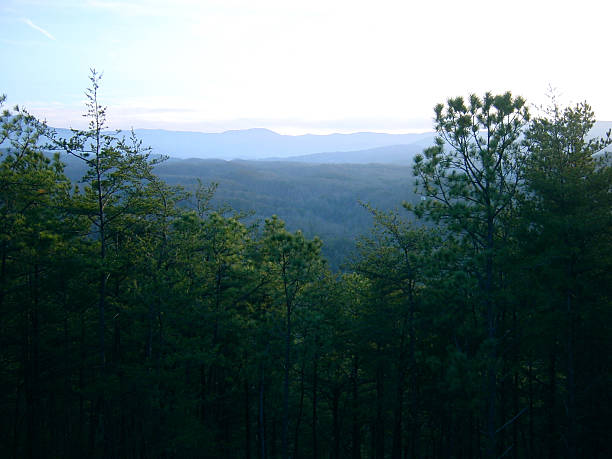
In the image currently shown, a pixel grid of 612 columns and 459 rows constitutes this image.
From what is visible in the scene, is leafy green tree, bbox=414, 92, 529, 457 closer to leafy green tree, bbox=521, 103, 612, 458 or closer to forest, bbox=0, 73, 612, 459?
forest, bbox=0, 73, 612, 459

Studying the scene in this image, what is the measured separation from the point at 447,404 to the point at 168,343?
1183cm

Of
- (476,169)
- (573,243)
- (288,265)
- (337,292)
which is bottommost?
(337,292)

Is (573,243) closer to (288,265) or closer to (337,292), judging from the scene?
(288,265)

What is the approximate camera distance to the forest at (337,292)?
42.6 ft

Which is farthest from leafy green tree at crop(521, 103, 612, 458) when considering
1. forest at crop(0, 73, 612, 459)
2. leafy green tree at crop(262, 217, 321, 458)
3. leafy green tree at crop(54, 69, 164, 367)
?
leafy green tree at crop(54, 69, 164, 367)

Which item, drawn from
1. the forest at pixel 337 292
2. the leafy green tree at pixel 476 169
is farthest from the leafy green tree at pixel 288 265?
the leafy green tree at pixel 476 169

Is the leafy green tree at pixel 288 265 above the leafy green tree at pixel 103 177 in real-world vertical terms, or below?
below

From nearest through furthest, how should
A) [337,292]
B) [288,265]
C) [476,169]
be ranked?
[476,169]
[288,265]
[337,292]

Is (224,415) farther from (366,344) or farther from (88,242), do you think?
(88,242)

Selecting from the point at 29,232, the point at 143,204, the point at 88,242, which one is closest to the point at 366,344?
the point at 143,204

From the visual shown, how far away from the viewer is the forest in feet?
42.6

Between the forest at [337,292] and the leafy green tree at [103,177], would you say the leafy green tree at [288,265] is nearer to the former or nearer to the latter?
the forest at [337,292]

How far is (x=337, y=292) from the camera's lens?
2028cm

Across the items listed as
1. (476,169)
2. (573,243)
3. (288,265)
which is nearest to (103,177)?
(288,265)
